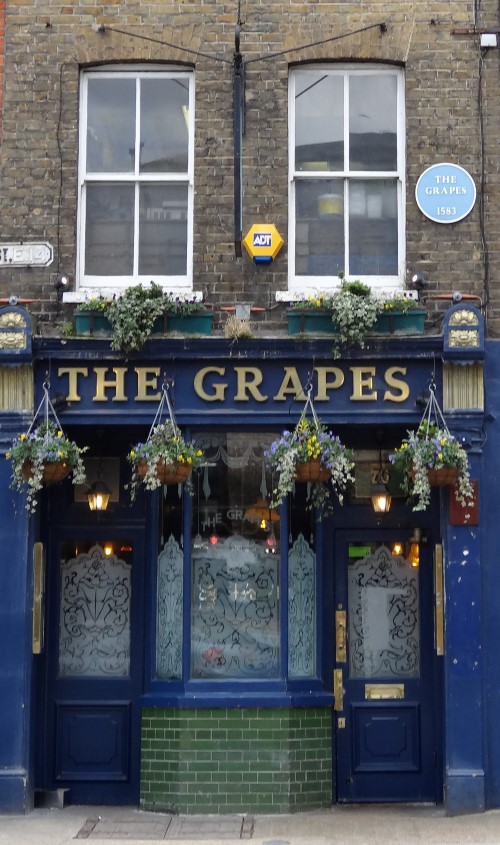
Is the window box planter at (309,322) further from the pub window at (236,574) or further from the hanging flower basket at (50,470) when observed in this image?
the hanging flower basket at (50,470)

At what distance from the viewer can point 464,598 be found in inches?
403

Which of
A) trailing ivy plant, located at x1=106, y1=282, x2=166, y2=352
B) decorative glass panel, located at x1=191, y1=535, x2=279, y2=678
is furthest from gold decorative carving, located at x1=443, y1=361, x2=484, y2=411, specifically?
trailing ivy plant, located at x1=106, y1=282, x2=166, y2=352

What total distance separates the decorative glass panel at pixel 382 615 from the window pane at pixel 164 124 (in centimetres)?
395

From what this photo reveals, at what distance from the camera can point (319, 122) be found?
435 inches

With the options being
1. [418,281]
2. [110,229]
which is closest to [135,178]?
[110,229]

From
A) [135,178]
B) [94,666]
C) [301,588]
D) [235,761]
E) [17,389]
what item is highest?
[135,178]

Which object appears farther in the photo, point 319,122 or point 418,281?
point 319,122

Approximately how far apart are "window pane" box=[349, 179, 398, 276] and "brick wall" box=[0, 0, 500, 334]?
24 centimetres

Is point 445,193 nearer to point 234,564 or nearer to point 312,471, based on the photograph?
point 312,471

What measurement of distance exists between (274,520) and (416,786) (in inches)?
107

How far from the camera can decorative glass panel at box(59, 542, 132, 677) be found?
36.1ft

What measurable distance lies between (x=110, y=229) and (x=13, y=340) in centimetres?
145

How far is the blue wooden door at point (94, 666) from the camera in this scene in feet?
35.6

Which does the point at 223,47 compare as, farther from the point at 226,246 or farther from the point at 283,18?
the point at 226,246
